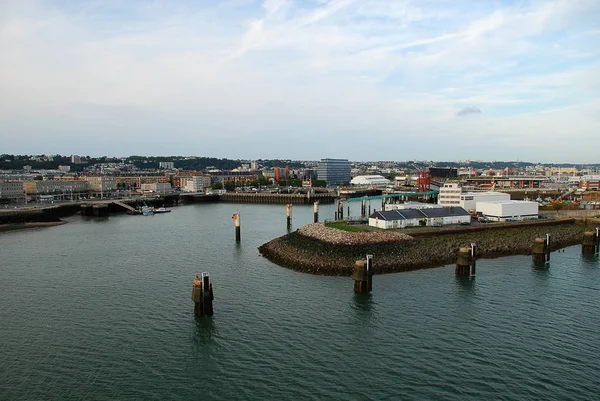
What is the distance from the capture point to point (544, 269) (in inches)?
698

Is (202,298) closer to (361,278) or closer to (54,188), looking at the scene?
(361,278)

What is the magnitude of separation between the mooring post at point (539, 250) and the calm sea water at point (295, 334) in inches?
25.7

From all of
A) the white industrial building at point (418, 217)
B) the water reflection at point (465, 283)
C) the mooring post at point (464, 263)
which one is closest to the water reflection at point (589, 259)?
the white industrial building at point (418, 217)

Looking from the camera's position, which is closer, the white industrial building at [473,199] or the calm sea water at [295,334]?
the calm sea water at [295,334]

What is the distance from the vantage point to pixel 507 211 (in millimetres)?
Result: 26656

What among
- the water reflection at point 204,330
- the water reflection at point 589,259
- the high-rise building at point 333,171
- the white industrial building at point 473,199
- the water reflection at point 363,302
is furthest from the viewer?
the high-rise building at point 333,171

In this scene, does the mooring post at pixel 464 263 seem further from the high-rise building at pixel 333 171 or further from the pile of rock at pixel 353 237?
the high-rise building at pixel 333 171

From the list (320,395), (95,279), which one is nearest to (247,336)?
(320,395)

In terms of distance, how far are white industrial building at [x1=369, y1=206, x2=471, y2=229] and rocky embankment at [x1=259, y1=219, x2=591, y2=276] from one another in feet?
5.13

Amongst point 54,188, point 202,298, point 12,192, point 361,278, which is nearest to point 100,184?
point 54,188

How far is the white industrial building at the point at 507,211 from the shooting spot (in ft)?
87.3

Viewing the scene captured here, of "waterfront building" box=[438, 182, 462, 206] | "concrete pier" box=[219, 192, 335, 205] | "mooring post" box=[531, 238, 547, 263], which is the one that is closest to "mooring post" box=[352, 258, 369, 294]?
"mooring post" box=[531, 238, 547, 263]

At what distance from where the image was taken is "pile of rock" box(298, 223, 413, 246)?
19.2 meters

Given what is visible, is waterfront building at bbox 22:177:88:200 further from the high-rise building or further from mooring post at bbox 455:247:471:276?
mooring post at bbox 455:247:471:276
